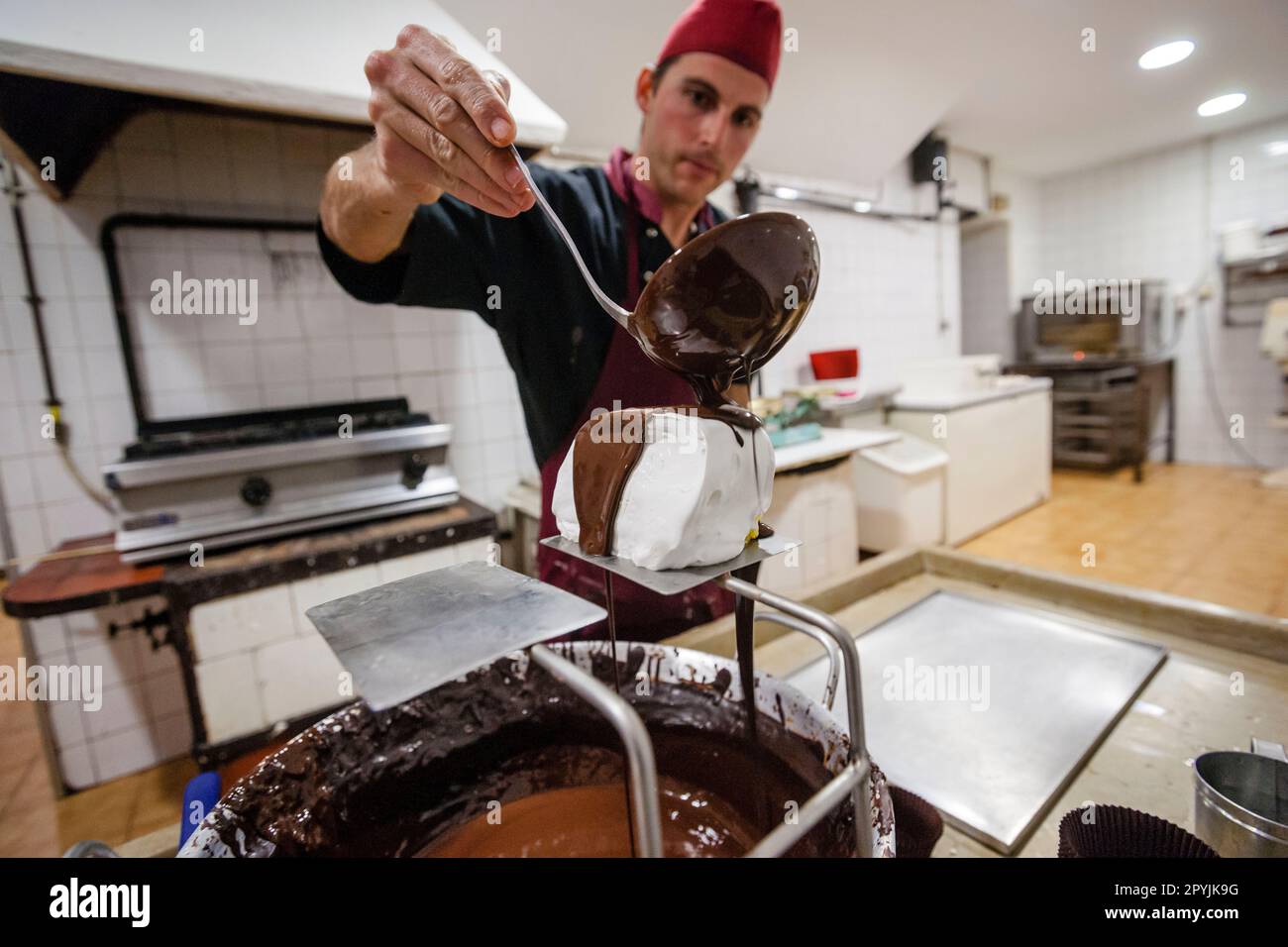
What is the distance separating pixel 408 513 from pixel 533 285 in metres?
0.99

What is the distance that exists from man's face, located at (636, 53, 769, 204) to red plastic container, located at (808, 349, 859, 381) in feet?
0.99

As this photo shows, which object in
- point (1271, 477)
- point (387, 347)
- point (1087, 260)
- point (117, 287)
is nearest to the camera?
point (117, 287)

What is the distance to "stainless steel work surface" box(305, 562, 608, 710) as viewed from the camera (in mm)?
317

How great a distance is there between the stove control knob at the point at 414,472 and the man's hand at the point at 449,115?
714mm

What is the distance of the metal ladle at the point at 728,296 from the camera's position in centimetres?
40

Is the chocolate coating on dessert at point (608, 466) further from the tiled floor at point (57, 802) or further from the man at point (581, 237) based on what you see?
the tiled floor at point (57, 802)

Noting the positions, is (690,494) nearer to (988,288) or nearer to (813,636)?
(813,636)

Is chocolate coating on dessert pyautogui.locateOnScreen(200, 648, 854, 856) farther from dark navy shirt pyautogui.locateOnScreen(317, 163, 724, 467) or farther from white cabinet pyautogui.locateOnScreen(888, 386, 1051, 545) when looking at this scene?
white cabinet pyautogui.locateOnScreen(888, 386, 1051, 545)

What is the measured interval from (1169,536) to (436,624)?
168 inches

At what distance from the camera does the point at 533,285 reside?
0.75 metres

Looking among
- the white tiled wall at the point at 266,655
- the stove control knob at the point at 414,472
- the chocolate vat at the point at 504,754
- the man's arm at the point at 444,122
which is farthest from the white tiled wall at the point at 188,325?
the man's arm at the point at 444,122

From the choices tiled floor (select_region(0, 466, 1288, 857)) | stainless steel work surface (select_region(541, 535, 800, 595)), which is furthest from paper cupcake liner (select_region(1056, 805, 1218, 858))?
tiled floor (select_region(0, 466, 1288, 857))
